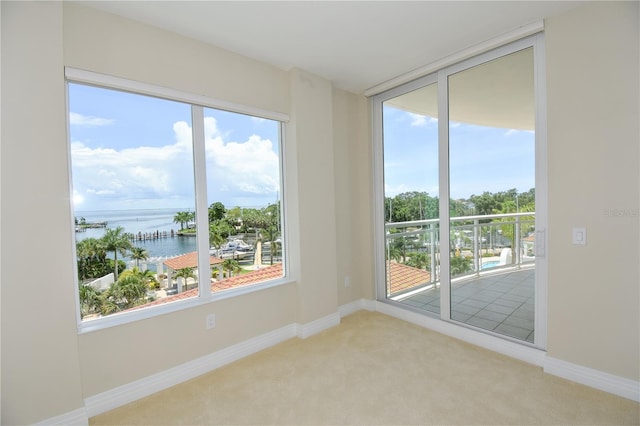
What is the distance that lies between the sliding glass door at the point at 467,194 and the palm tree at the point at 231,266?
69.6 inches

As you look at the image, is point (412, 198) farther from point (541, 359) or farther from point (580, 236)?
point (541, 359)

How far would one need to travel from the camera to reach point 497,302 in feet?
8.80

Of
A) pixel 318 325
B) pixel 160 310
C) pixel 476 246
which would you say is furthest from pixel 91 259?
pixel 476 246

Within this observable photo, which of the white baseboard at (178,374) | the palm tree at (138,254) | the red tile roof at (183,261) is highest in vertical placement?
the palm tree at (138,254)

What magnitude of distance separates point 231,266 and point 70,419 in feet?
4.46

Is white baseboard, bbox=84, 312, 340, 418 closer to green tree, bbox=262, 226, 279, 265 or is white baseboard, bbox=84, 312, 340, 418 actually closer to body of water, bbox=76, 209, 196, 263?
green tree, bbox=262, 226, 279, 265

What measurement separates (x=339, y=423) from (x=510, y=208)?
2.15 m

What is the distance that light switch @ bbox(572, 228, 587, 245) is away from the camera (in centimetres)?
200

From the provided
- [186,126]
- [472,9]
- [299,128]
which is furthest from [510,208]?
[186,126]

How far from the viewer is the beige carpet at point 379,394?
176cm

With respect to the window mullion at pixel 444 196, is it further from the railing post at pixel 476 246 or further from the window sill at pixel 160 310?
the window sill at pixel 160 310

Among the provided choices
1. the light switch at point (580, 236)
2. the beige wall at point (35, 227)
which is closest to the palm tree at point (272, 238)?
the beige wall at point (35, 227)

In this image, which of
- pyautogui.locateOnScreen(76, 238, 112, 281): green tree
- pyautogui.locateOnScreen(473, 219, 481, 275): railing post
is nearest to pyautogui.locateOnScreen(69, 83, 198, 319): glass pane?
pyautogui.locateOnScreen(76, 238, 112, 281): green tree

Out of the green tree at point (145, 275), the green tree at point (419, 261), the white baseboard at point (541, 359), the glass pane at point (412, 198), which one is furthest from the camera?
the green tree at point (419, 261)
